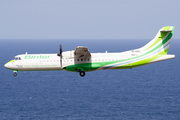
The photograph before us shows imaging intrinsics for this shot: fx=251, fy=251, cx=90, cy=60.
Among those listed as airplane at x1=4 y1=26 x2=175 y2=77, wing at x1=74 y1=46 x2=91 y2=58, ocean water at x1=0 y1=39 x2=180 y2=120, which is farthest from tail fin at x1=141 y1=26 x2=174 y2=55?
ocean water at x1=0 y1=39 x2=180 y2=120

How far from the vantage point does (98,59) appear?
48.5 meters

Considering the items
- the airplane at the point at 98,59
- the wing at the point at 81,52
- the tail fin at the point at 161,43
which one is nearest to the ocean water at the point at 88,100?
the airplane at the point at 98,59

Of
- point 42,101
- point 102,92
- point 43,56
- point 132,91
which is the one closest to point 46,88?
point 42,101

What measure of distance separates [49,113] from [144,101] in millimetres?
42623

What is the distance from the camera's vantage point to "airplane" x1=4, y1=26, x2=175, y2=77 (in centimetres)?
4838

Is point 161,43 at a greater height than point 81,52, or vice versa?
point 161,43

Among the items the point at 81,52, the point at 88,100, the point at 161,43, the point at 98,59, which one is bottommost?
the point at 88,100

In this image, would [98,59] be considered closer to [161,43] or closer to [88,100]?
[161,43]

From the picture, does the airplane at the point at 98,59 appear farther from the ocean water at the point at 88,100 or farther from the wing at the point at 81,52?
the ocean water at the point at 88,100

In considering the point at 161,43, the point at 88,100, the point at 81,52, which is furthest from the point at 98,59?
the point at 88,100

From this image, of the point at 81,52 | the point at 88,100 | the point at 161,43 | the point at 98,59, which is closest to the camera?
the point at 81,52

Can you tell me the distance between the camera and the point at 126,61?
159 ft

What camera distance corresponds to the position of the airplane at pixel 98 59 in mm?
48375

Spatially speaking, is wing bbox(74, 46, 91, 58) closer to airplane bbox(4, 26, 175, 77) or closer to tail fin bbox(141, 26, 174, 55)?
airplane bbox(4, 26, 175, 77)
